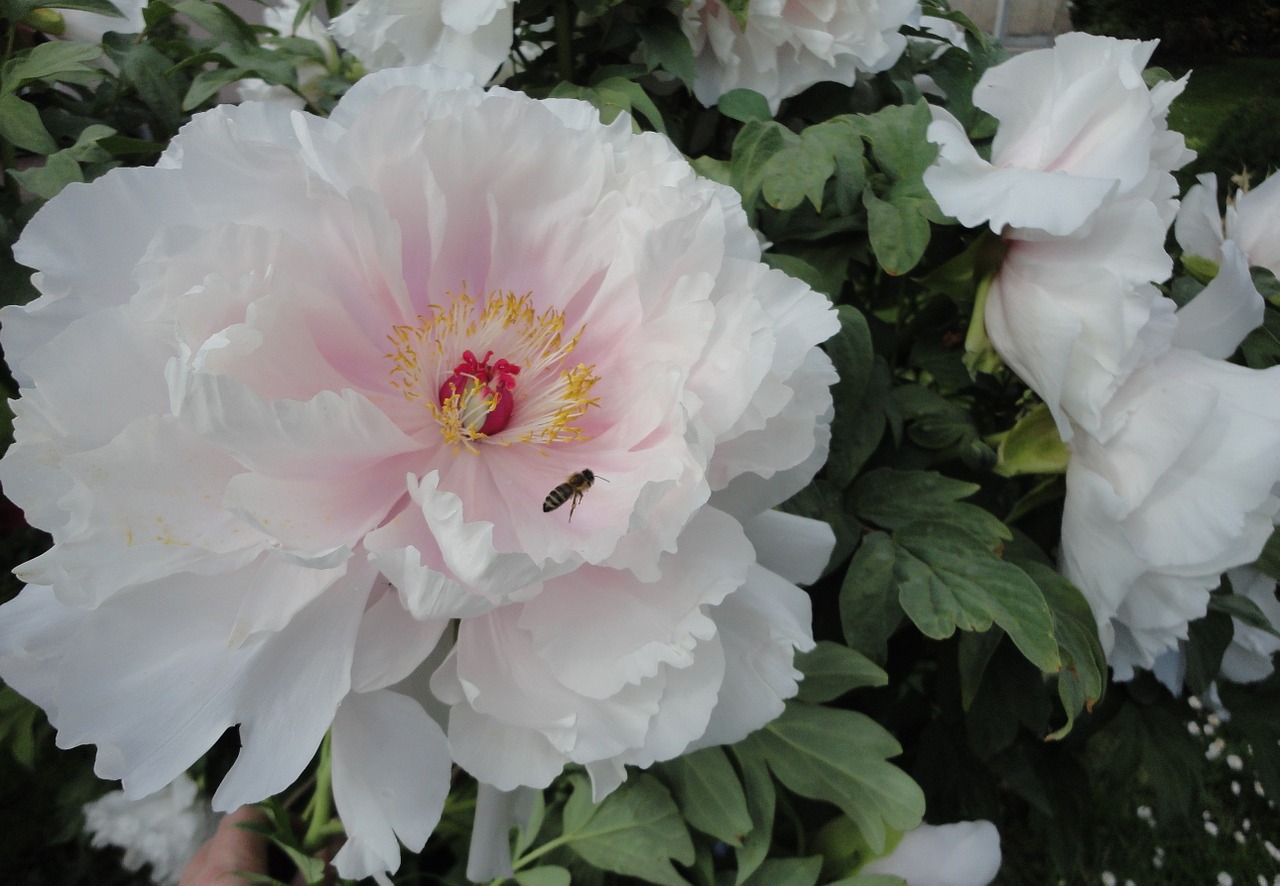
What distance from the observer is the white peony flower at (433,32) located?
0.54 m

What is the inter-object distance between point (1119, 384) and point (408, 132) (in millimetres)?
361

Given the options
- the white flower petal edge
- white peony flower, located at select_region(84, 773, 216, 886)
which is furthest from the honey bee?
white peony flower, located at select_region(84, 773, 216, 886)

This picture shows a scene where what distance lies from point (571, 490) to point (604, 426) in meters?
0.04

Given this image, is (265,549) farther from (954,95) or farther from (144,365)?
(954,95)

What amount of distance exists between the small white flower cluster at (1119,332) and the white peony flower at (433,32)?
275mm

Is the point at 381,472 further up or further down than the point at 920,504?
further up

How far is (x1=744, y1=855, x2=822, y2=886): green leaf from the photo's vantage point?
48 centimetres

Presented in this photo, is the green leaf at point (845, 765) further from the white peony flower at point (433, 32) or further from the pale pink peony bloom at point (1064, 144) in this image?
the white peony flower at point (433, 32)

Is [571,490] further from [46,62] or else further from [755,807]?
[46,62]

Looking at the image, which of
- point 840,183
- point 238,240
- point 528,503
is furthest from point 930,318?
point 238,240

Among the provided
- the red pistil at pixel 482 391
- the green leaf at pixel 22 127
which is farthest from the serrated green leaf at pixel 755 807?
the green leaf at pixel 22 127

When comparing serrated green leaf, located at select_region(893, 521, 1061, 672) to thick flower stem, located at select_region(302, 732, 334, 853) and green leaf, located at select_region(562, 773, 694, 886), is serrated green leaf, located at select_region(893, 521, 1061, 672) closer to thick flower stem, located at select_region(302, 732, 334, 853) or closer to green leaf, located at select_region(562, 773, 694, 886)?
green leaf, located at select_region(562, 773, 694, 886)

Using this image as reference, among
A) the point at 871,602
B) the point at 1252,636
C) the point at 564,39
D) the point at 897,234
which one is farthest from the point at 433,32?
the point at 1252,636

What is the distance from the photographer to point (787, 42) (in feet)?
1.98
